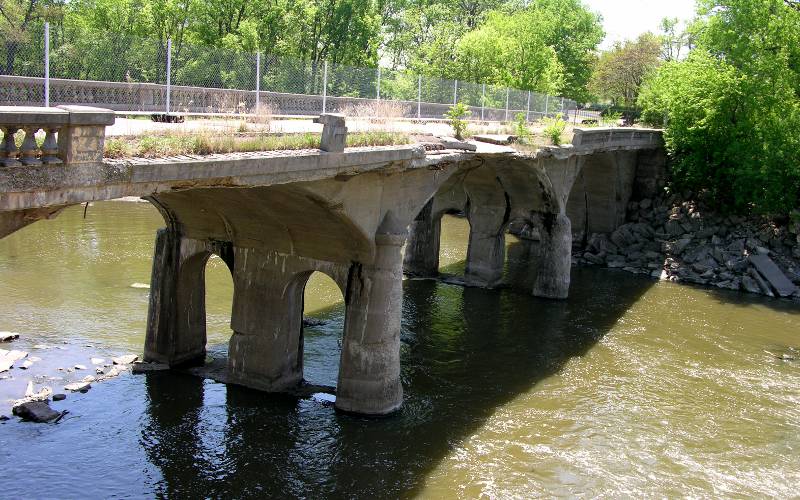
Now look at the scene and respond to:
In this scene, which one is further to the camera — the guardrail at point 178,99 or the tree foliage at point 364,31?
the tree foliage at point 364,31

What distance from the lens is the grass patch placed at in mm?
12430

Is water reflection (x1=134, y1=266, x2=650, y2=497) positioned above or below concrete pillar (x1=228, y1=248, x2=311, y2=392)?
below

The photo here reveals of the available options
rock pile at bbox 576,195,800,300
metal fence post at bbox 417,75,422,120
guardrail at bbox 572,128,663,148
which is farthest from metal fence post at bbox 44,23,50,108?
rock pile at bbox 576,195,800,300

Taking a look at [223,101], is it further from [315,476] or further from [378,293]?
[315,476]

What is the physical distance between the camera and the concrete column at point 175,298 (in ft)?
70.1

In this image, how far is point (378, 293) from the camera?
1950 cm

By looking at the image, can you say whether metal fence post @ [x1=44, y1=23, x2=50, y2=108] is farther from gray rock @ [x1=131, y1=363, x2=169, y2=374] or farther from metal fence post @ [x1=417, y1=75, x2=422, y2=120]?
metal fence post @ [x1=417, y1=75, x2=422, y2=120]

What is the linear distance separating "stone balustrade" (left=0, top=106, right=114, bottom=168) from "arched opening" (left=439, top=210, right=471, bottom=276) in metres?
23.3

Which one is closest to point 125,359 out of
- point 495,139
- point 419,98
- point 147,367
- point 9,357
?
point 147,367

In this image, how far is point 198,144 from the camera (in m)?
13.9

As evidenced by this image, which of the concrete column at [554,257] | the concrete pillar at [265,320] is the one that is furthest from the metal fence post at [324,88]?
the concrete column at [554,257]

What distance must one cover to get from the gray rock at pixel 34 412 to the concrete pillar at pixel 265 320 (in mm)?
4412

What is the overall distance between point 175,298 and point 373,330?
556cm

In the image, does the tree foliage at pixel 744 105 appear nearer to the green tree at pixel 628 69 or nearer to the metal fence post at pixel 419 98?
the metal fence post at pixel 419 98
